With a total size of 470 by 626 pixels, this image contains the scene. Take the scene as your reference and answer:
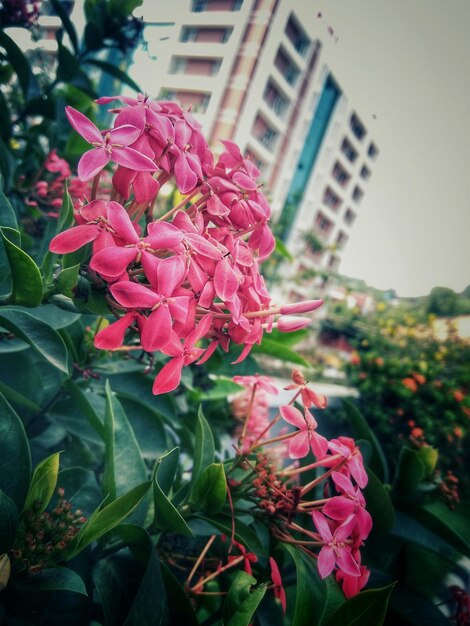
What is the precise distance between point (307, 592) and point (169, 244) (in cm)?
67

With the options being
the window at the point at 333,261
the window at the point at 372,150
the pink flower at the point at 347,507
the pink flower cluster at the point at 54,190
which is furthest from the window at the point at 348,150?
the pink flower at the point at 347,507

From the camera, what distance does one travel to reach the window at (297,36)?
54.7ft

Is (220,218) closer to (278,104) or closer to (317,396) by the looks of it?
(317,396)

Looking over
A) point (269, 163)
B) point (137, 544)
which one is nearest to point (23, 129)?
point (137, 544)

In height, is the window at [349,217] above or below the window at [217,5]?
below

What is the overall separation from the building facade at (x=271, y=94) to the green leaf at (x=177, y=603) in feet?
44.3

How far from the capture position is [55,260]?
664mm

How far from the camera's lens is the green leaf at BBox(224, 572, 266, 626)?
0.58m

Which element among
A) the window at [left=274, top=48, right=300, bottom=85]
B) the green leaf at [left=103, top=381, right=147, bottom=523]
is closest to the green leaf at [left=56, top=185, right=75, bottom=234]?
the green leaf at [left=103, top=381, right=147, bottom=523]

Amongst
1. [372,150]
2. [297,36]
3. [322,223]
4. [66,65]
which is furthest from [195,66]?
[66,65]

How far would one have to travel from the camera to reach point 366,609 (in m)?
0.57

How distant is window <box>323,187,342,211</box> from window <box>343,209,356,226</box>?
2179mm

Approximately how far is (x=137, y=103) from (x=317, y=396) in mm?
647

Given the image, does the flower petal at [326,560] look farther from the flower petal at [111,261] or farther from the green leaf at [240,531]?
the flower petal at [111,261]
